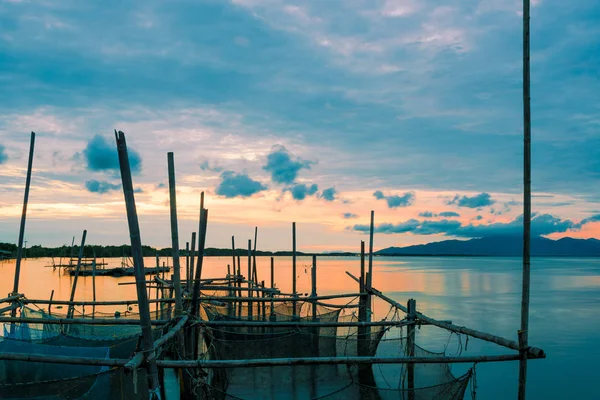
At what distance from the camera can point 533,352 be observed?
15.7 ft

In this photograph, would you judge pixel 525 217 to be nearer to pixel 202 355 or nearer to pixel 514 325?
pixel 202 355

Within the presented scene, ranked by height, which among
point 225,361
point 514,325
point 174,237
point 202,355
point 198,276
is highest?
point 174,237

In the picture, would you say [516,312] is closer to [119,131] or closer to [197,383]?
[197,383]

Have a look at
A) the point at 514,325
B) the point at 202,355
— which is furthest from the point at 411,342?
the point at 514,325

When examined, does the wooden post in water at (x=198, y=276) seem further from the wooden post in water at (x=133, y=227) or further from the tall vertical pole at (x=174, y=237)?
the wooden post in water at (x=133, y=227)

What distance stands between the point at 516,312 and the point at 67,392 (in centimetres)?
2531

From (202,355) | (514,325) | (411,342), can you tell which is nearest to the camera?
(202,355)

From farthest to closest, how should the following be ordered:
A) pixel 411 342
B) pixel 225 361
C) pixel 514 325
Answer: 1. pixel 514 325
2. pixel 411 342
3. pixel 225 361

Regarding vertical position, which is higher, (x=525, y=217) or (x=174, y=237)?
(x=525, y=217)

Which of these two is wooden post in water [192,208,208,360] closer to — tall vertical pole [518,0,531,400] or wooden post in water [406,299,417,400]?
wooden post in water [406,299,417,400]

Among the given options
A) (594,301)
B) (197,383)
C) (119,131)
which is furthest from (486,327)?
(119,131)

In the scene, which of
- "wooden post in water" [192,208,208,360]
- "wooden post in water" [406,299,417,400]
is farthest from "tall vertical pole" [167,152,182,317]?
"wooden post in water" [406,299,417,400]

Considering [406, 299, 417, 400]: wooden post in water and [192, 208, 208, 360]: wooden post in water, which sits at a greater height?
[192, 208, 208, 360]: wooden post in water

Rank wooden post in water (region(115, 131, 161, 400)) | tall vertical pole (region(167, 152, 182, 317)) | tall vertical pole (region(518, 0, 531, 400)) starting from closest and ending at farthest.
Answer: wooden post in water (region(115, 131, 161, 400)) < tall vertical pole (region(518, 0, 531, 400)) < tall vertical pole (region(167, 152, 182, 317))
